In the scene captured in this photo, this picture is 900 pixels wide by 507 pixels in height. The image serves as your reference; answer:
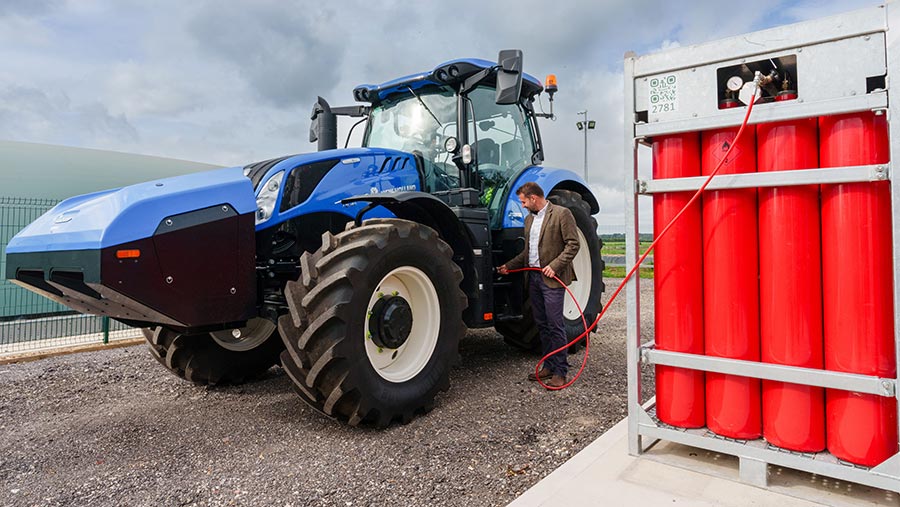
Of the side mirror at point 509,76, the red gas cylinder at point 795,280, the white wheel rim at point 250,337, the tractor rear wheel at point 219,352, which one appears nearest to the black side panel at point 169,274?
the tractor rear wheel at point 219,352

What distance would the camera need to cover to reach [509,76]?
3953 mm

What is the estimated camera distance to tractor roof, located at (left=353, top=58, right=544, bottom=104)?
464cm

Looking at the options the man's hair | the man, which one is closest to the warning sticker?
the man

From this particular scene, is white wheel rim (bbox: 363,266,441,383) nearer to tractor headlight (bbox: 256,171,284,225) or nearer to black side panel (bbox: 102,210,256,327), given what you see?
black side panel (bbox: 102,210,256,327)

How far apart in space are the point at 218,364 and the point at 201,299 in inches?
60.3

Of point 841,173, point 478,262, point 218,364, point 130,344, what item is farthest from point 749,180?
point 130,344

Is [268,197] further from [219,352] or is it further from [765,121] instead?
[765,121]

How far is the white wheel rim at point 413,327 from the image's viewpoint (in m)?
3.54

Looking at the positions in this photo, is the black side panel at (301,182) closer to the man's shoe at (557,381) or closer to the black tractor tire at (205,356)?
the black tractor tire at (205,356)

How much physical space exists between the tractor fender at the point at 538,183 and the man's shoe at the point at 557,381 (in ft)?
4.69

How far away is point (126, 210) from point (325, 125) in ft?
9.47

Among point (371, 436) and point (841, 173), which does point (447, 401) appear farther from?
point (841, 173)

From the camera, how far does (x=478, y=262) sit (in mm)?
4320

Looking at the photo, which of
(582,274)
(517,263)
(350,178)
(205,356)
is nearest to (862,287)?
(517,263)
